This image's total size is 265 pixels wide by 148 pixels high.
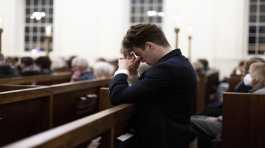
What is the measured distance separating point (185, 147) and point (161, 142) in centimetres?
24

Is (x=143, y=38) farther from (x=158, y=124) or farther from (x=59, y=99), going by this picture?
(x=59, y=99)

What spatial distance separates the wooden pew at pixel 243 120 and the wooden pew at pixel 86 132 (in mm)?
1294

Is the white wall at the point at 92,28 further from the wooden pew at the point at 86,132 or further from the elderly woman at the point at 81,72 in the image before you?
the wooden pew at the point at 86,132

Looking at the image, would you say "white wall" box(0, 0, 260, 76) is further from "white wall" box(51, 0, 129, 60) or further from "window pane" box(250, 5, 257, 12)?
"window pane" box(250, 5, 257, 12)

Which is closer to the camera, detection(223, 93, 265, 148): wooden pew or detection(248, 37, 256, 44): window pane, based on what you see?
detection(223, 93, 265, 148): wooden pew

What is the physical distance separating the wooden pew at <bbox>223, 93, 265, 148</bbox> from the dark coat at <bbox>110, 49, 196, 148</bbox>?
1.27m

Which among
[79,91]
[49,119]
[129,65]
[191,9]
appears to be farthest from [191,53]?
[129,65]

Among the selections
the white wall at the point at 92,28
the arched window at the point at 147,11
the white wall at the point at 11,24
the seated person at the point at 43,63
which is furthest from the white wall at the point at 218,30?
the seated person at the point at 43,63

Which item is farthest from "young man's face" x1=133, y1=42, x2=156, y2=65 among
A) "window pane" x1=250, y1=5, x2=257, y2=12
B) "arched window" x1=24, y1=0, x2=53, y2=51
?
"arched window" x1=24, y1=0, x2=53, y2=51

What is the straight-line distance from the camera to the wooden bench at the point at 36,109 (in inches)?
161

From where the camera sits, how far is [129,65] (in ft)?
10.4

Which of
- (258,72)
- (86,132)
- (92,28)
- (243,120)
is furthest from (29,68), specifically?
(92,28)

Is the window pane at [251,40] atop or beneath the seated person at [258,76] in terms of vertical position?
atop

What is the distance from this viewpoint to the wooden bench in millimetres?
4095
